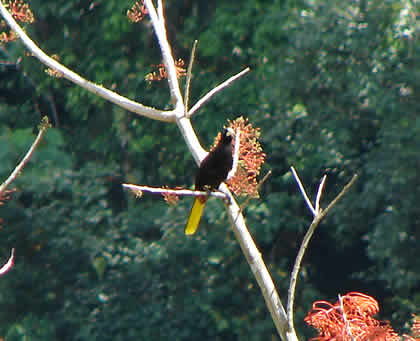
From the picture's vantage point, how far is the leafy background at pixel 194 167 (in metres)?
5.76

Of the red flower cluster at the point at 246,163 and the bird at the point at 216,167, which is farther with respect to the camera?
the bird at the point at 216,167

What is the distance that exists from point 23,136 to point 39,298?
1492mm

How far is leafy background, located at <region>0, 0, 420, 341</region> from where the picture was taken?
5.76m

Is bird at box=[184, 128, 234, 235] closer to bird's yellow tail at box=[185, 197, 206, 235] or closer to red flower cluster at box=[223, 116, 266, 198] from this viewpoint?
bird's yellow tail at box=[185, 197, 206, 235]

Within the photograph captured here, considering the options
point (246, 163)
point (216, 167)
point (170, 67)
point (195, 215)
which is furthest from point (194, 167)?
point (246, 163)

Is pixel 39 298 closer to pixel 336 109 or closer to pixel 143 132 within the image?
pixel 143 132

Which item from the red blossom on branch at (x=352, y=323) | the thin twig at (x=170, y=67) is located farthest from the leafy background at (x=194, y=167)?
the red blossom on branch at (x=352, y=323)

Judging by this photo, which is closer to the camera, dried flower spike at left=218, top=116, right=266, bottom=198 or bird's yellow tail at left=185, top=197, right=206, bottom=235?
dried flower spike at left=218, top=116, right=266, bottom=198

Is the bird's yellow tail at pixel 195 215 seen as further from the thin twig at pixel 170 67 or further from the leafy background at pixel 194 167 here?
the leafy background at pixel 194 167

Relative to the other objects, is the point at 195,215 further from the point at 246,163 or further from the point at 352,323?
the point at 352,323

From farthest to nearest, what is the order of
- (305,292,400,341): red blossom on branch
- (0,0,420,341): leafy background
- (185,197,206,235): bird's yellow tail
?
(0,0,420,341): leafy background, (185,197,206,235): bird's yellow tail, (305,292,400,341): red blossom on branch

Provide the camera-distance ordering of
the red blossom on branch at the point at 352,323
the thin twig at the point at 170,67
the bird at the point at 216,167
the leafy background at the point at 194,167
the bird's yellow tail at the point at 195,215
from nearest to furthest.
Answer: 1. the red blossom on branch at the point at 352,323
2. the thin twig at the point at 170,67
3. the bird at the point at 216,167
4. the bird's yellow tail at the point at 195,215
5. the leafy background at the point at 194,167

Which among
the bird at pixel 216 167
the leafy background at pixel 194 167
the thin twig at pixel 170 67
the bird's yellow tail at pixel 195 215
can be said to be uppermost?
the thin twig at pixel 170 67

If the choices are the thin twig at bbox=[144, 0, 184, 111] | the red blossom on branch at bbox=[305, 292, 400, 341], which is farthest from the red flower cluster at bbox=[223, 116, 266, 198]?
the red blossom on branch at bbox=[305, 292, 400, 341]
